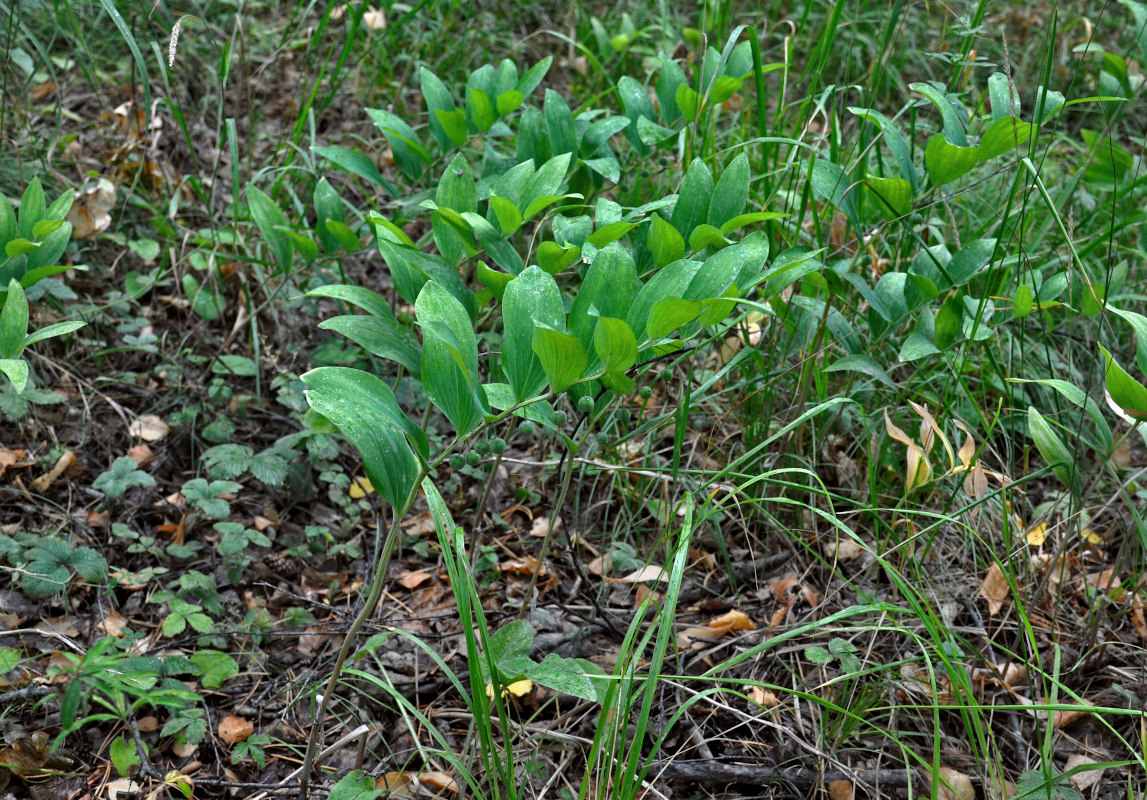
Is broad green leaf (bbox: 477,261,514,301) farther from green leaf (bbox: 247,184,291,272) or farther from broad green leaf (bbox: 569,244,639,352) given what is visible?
green leaf (bbox: 247,184,291,272)

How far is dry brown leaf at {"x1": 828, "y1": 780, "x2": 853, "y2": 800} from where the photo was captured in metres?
1.39

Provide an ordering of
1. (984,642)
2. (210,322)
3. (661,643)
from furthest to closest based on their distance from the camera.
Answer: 1. (210,322)
2. (984,642)
3. (661,643)

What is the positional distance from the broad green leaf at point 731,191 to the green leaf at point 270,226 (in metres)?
0.94

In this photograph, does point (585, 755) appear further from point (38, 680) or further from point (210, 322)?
point (210, 322)

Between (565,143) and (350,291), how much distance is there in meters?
0.58

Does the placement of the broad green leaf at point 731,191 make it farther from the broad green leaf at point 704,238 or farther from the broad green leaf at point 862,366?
the broad green leaf at point 862,366

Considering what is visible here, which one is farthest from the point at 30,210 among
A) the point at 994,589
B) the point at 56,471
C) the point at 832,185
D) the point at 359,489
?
the point at 994,589

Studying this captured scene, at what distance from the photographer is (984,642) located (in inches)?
66.1

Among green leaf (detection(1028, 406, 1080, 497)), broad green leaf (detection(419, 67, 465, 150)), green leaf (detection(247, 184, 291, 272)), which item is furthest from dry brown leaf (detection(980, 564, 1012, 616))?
green leaf (detection(247, 184, 291, 272))

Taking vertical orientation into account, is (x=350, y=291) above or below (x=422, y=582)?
above

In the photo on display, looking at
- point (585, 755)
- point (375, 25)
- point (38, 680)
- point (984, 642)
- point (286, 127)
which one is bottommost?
point (984, 642)

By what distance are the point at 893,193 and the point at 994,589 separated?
792mm

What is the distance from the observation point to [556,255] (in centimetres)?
135

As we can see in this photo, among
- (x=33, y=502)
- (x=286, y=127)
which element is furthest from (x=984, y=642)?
(x=286, y=127)
